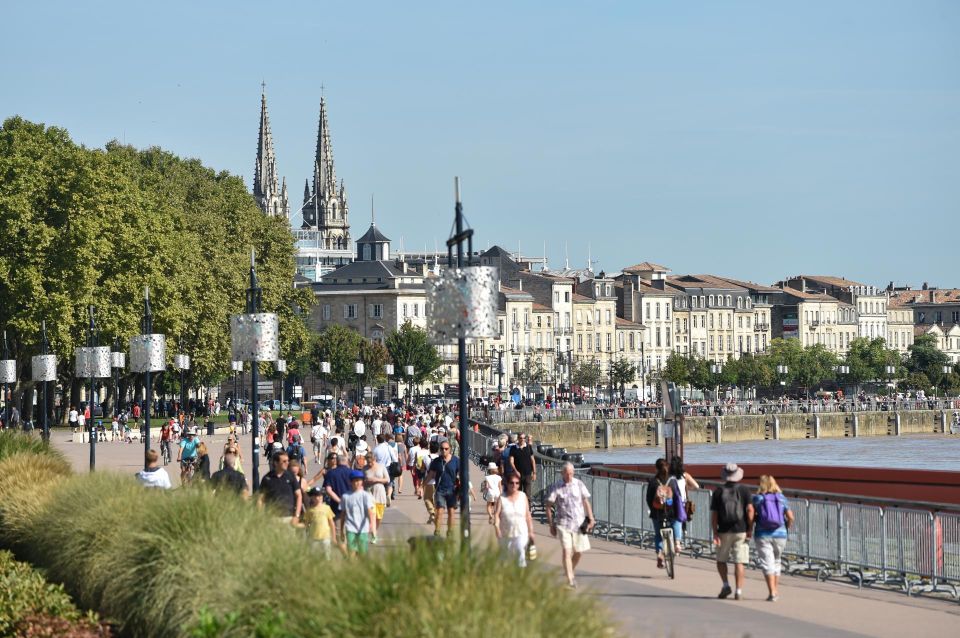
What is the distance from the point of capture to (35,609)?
17.9 m

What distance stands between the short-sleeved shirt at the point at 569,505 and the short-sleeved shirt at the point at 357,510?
2171mm

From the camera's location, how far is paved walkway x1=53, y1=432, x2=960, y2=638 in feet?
57.1

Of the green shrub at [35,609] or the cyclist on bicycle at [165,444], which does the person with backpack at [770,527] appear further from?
the cyclist on bicycle at [165,444]

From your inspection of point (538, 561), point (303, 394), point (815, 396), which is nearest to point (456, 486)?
point (538, 561)

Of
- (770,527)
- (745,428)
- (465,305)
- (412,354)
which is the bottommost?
(745,428)

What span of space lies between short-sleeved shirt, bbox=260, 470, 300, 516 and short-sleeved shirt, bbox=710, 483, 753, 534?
4.66 m

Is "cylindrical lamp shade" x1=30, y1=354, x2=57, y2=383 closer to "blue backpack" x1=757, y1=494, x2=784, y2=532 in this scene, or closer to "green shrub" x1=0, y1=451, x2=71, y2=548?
"green shrub" x1=0, y1=451, x2=71, y2=548

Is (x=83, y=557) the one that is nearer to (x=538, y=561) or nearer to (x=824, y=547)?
(x=538, y=561)

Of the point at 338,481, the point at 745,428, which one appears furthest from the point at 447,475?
the point at 745,428

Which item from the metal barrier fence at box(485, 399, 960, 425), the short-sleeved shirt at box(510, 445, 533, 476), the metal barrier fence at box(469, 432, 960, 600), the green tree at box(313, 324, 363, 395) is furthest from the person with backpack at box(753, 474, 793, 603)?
the green tree at box(313, 324, 363, 395)

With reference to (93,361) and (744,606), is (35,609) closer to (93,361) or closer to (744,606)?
(744,606)

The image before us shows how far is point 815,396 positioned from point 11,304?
127 m

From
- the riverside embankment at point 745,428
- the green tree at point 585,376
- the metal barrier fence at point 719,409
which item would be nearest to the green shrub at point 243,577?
the metal barrier fence at point 719,409

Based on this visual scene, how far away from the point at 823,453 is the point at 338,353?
148ft
